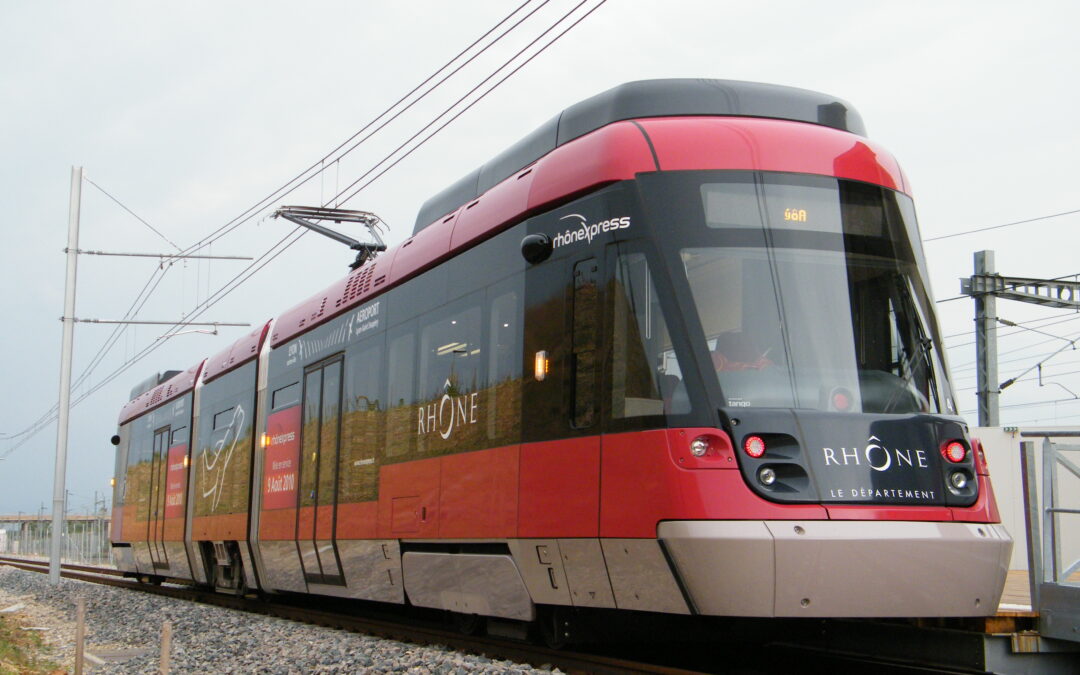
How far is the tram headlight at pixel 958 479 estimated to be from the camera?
272 inches

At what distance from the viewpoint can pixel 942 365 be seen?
7336mm

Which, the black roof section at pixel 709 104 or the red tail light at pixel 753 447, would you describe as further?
the black roof section at pixel 709 104

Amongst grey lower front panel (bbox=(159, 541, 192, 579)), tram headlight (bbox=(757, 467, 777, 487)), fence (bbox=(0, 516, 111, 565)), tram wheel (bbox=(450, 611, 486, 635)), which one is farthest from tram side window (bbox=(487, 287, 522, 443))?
fence (bbox=(0, 516, 111, 565))

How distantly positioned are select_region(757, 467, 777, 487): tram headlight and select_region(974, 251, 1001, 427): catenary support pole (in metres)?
16.2

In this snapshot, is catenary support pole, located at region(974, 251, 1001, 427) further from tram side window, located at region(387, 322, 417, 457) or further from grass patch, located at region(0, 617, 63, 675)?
grass patch, located at region(0, 617, 63, 675)

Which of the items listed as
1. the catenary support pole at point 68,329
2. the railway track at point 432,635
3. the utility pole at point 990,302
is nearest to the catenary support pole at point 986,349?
the utility pole at point 990,302

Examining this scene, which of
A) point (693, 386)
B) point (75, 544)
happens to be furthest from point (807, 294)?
point (75, 544)

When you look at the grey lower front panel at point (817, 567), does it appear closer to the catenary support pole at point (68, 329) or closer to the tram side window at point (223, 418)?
the tram side window at point (223, 418)

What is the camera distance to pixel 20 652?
1302cm

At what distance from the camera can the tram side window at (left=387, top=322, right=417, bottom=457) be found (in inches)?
400

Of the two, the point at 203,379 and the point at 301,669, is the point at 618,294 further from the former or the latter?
the point at 203,379

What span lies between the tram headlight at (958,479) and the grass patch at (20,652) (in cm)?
803

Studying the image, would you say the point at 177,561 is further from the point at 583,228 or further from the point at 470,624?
the point at 583,228

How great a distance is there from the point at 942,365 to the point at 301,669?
5.04m
